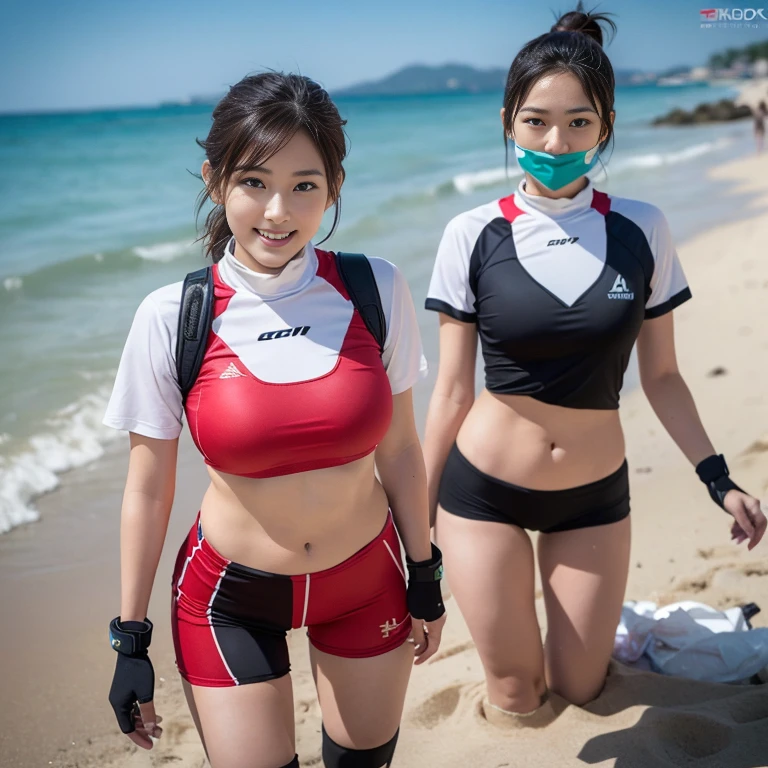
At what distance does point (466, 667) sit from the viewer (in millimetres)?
4078

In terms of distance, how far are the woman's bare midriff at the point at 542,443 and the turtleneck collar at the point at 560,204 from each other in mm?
682

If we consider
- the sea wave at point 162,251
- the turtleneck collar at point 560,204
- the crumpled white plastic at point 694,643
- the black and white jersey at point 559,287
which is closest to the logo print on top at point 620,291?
the black and white jersey at point 559,287

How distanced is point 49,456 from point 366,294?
184 inches

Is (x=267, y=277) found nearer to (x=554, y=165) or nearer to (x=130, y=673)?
(x=130, y=673)

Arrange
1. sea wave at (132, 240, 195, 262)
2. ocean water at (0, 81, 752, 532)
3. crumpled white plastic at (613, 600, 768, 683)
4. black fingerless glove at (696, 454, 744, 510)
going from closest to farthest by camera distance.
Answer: black fingerless glove at (696, 454, 744, 510)
crumpled white plastic at (613, 600, 768, 683)
ocean water at (0, 81, 752, 532)
sea wave at (132, 240, 195, 262)

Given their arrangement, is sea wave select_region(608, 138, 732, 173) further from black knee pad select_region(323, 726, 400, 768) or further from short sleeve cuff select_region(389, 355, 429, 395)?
black knee pad select_region(323, 726, 400, 768)

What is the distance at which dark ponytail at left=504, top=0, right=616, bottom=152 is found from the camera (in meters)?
3.09

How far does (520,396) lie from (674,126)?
43681mm

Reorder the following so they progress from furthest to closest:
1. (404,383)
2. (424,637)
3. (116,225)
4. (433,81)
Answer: (433,81) → (116,225) → (424,637) → (404,383)

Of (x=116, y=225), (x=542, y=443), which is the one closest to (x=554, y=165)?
(x=542, y=443)

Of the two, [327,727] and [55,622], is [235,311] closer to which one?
[327,727]

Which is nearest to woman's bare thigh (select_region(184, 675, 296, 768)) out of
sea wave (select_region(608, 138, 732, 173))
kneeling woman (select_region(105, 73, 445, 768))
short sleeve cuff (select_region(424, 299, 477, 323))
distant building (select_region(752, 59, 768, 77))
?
kneeling woman (select_region(105, 73, 445, 768))

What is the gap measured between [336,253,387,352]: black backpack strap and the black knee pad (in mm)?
1155

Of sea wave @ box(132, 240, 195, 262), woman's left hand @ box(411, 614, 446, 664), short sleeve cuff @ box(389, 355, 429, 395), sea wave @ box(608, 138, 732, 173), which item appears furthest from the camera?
sea wave @ box(608, 138, 732, 173)
